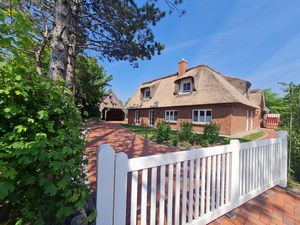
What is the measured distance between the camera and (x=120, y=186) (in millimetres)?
1695

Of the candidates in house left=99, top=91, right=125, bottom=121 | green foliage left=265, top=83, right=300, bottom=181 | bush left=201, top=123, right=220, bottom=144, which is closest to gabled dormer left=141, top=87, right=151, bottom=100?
house left=99, top=91, right=125, bottom=121

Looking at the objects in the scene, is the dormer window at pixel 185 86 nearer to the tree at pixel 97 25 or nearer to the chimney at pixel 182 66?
the chimney at pixel 182 66

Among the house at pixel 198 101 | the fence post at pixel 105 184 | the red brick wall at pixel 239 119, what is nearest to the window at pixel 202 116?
the house at pixel 198 101

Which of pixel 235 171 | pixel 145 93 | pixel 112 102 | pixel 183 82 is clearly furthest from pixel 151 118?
pixel 235 171

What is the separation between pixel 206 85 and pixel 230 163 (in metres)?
15.3

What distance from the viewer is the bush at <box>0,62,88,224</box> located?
126 cm

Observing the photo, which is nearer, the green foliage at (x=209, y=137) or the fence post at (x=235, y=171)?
the fence post at (x=235, y=171)

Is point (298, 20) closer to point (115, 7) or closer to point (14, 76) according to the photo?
point (115, 7)

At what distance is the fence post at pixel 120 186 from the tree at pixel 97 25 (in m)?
3.61

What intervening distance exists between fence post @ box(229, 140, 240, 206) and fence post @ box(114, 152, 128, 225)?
6.42ft

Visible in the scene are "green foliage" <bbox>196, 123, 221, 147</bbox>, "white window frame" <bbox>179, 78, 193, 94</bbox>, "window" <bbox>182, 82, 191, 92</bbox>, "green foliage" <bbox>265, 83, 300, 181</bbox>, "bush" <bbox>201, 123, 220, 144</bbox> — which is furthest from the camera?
"window" <bbox>182, 82, 191, 92</bbox>

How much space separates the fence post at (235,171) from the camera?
2.82m

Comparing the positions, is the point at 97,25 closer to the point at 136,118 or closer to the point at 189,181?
the point at 189,181

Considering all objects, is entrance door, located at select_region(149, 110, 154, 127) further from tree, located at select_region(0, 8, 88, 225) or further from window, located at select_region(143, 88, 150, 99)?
tree, located at select_region(0, 8, 88, 225)
